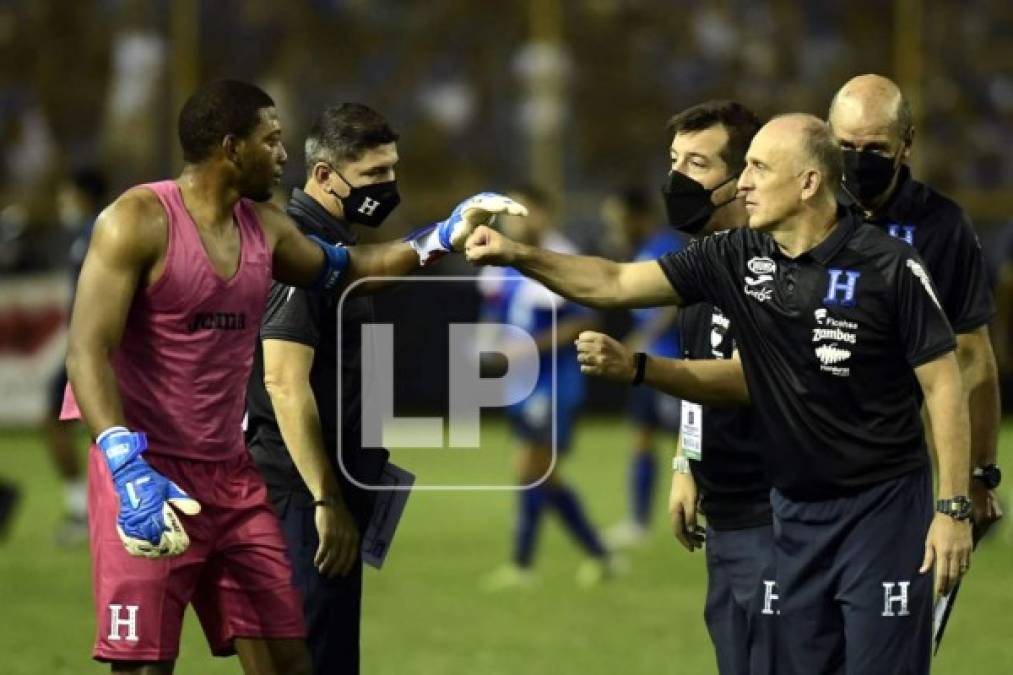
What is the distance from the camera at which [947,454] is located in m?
6.23

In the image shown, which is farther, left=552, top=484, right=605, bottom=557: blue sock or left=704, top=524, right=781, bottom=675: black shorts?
left=552, top=484, right=605, bottom=557: blue sock

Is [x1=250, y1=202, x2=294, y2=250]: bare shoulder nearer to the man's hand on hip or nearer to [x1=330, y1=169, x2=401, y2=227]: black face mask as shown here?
[x1=330, y1=169, x2=401, y2=227]: black face mask

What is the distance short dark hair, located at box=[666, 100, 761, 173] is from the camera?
738 cm

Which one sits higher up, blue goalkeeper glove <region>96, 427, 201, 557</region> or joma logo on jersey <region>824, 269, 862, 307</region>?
joma logo on jersey <region>824, 269, 862, 307</region>

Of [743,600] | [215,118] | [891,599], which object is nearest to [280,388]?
[215,118]

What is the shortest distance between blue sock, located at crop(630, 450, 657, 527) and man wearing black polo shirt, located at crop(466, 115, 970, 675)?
8452 mm

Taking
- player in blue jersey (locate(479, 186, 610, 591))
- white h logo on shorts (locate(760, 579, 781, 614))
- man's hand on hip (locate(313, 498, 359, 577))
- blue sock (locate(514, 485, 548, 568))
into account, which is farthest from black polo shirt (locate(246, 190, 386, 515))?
blue sock (locate(514, 485, 548, 568))

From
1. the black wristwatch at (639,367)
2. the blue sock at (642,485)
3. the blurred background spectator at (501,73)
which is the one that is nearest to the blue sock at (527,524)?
the blue sock at (642,485)

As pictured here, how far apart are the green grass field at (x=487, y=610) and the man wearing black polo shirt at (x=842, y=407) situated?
142 inches

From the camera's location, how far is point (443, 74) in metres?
26.7

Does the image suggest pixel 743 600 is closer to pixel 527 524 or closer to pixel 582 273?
pixel 582 273

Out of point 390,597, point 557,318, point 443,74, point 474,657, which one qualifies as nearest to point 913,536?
point 474,657

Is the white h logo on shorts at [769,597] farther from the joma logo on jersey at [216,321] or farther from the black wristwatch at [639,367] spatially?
the joma logo on jersey at [216,321]

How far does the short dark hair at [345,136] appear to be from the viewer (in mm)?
7527
